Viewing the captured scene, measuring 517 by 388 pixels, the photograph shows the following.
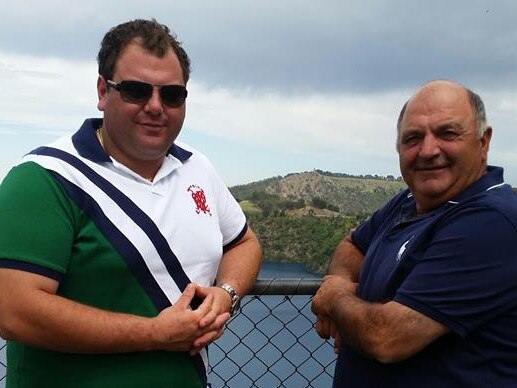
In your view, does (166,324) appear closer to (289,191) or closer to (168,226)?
(168,226)

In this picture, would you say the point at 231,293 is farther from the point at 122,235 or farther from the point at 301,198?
the point at 301,198

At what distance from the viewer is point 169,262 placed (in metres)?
2.27

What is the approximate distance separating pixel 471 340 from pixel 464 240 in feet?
1.15

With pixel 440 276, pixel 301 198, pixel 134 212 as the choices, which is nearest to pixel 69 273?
pixel 134 212

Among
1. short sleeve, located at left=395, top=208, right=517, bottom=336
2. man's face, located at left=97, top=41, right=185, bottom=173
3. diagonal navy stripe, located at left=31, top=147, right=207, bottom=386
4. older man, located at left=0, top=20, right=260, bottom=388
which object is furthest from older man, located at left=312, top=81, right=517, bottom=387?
man's face, located at left=97, top=41, right=185, bottom=173

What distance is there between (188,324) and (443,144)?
1.16m

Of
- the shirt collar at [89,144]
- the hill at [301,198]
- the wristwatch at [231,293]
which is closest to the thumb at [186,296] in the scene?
the wristwatch at [231,293]

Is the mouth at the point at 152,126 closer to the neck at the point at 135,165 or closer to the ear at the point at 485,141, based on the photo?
the neck at the point at 135,165

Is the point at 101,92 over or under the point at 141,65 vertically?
under

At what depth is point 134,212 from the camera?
2.21 metres

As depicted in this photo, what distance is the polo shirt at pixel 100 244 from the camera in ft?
6.48

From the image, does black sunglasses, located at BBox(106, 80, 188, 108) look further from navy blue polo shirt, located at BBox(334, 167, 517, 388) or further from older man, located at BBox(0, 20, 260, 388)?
navy blue polo shirt, located at BBox(334, 167, 517, 388)

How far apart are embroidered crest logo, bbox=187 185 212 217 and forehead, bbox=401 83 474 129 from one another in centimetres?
88

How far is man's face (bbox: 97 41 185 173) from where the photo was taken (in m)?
2.24
